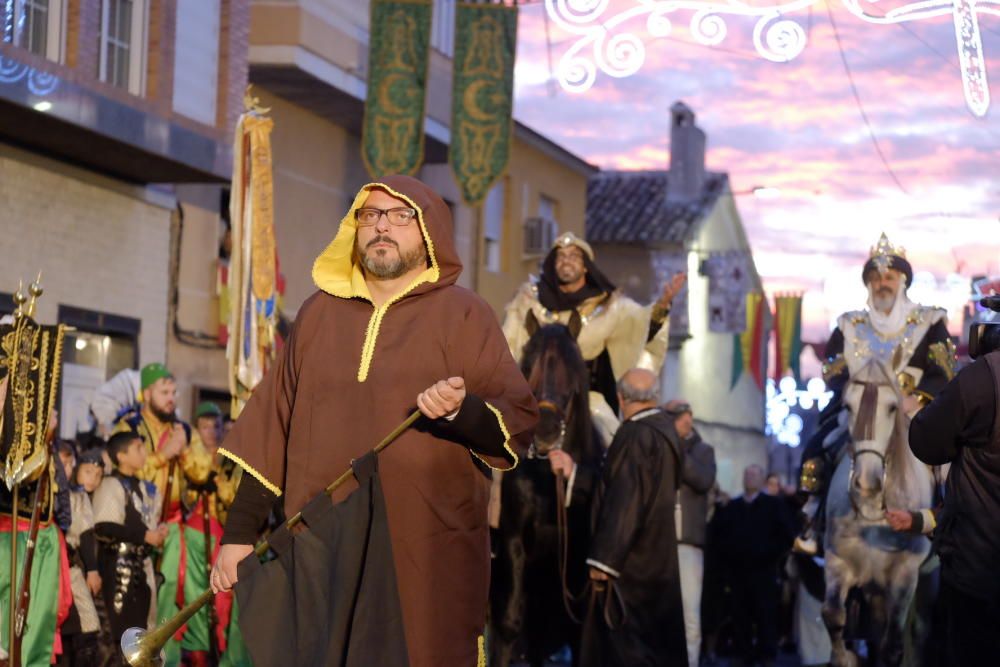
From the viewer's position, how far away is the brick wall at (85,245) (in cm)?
1809

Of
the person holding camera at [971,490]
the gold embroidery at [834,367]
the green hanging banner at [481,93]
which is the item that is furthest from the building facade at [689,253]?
the person holding camera at [971,490]

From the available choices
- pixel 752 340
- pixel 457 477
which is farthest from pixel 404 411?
pixel 752 340

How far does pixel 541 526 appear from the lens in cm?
1112

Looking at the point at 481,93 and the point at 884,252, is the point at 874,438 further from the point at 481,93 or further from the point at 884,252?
the point at 481,93

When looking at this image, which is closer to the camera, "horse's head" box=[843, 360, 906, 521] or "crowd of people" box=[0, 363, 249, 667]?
"crowd of people" box=[0, 363, 249, 667]

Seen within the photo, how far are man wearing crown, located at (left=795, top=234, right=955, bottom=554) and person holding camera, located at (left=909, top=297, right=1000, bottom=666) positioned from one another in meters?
4.41

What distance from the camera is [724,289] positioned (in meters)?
43.8

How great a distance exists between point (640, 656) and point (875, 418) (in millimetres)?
2153

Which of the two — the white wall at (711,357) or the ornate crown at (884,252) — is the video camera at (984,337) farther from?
the white wall at (711,357)

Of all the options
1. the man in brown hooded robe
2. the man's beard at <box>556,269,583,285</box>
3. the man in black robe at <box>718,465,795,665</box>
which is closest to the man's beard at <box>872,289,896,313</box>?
the man's beard at <box>556,269,583,285</box>

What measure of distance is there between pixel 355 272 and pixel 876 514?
577cm

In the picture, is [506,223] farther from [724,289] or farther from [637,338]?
[637,338]

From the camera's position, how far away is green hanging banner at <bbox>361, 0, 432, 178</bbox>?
78.0 feet

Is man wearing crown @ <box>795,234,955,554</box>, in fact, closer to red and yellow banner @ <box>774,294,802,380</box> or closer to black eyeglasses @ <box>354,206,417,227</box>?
black eyeglasses @ <box>354,206,417,227</box>
